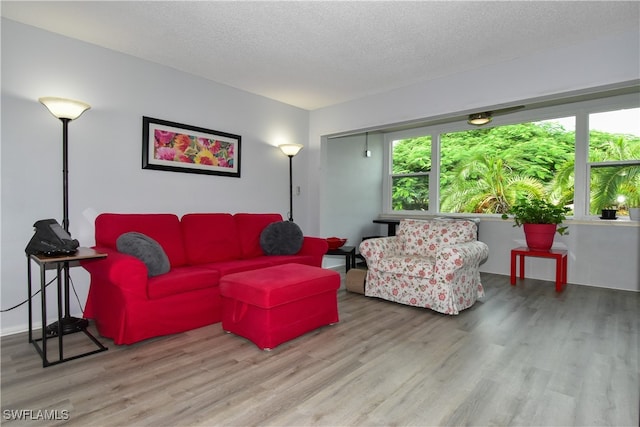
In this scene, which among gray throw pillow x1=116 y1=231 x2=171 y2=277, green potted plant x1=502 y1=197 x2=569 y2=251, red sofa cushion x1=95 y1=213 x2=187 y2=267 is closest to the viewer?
gray throw pillow x1=116 y1=231 x2=171 y2=277

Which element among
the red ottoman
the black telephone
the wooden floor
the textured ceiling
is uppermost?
the textured ceiling

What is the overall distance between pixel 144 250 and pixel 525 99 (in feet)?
11.9

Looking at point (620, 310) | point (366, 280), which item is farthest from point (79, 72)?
point (620, 310)

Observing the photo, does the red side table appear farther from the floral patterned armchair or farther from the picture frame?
the picture frame

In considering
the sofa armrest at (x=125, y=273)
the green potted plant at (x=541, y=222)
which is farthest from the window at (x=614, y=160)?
the sofa armrest at (x=125, y=273)

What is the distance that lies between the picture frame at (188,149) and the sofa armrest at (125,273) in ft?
4.16

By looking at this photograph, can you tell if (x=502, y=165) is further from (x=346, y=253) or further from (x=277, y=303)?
(x=277, y=303)

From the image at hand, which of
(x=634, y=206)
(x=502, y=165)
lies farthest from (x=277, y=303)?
(x=634, y=206)

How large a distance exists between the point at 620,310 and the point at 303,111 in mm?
4370

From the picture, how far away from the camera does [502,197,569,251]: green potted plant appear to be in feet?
13.8

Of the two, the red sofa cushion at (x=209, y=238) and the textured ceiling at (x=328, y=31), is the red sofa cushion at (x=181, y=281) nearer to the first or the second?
the red sofa cushion at (x=209, y=238)

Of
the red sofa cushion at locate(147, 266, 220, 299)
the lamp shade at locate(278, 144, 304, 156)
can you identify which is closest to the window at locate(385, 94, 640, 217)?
the lamp shade at locate(278, 144, 304, 156)

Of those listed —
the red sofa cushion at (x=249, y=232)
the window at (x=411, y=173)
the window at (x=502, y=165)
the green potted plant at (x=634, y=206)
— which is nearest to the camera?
the red sofa cushion at (x=249, y=232)

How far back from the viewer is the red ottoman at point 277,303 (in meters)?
2.44
